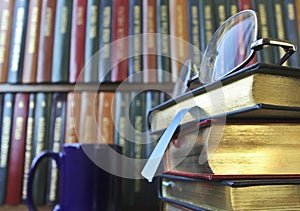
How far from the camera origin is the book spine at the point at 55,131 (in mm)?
527

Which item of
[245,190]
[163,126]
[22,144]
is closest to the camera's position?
[245,190]

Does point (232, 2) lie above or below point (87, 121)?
above

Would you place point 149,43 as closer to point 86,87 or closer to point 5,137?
point 86,87

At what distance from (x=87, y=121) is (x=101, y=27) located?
0.18 metres

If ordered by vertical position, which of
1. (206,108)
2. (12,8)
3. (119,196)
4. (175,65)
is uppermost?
(12,8)

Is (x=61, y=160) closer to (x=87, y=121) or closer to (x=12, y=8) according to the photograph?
(x=87, y=121)

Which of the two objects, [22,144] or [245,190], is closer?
[245,190]

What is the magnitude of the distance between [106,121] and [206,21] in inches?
10.1

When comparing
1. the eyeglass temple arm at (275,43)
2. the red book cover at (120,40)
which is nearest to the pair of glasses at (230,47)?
the eyeglass temple arm at (275,43)

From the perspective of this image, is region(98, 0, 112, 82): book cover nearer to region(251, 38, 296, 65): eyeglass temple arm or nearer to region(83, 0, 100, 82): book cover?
region(83, 0, 100, 82): book cover

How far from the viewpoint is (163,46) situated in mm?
583

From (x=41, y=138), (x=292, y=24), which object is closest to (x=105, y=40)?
(x=41, y=138)

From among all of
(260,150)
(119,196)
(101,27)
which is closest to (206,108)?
(260,150)

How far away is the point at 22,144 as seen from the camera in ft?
1.77
